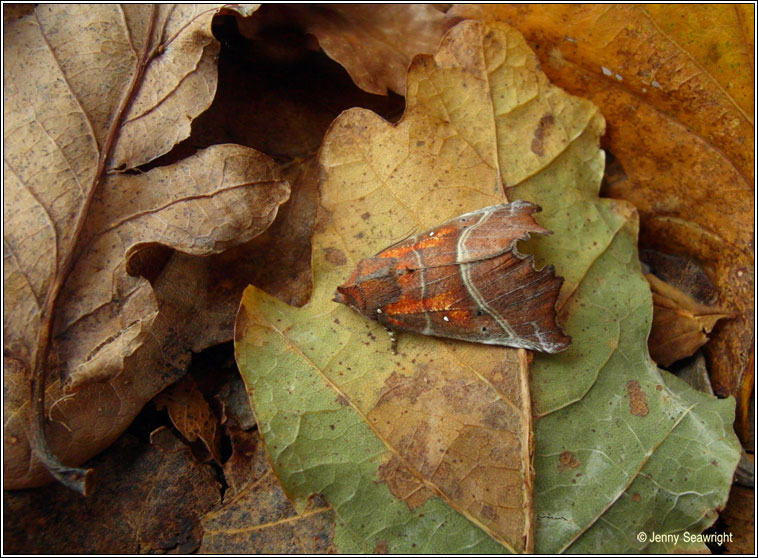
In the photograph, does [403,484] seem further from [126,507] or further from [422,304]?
[126,507]

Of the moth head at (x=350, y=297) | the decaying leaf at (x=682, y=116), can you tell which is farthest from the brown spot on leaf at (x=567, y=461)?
the moth head at (x=350, y=297)

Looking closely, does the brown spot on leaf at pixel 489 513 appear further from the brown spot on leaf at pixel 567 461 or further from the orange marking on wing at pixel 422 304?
the orange marking on wing at pixel 422 304

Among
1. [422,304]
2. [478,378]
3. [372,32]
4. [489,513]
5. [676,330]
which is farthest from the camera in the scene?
[372,32]

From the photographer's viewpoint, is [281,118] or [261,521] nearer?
[261,521]

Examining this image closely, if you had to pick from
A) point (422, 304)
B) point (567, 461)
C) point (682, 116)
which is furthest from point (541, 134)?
point (567, 461)

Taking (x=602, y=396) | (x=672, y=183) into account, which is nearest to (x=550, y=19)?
(x=672, y=183)

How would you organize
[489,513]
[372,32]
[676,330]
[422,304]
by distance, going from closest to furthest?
[489,513]
[422,304]
[676,330]
[372,32]

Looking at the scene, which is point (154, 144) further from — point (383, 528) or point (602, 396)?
point (602, 396)
